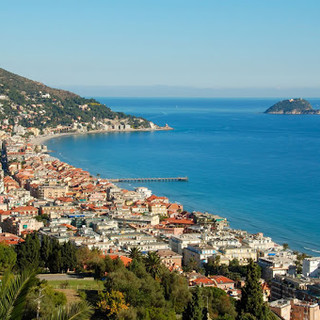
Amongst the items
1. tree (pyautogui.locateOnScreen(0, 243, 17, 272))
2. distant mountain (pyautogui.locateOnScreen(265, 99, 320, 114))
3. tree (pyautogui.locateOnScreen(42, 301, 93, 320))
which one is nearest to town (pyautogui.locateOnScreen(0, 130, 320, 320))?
tree (pyautogui.locateOnScreen(0, 243, 17, 272))

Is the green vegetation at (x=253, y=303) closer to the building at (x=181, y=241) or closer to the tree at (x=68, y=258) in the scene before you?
the tree at (x=68, y=258)

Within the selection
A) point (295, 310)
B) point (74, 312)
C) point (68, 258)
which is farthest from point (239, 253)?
point (74, 312)

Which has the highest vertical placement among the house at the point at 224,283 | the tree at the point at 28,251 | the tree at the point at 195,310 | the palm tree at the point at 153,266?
the tree at the point at 195,310

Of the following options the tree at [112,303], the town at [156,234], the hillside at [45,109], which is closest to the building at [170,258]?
the town at [156,234]

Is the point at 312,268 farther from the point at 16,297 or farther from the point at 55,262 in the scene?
the point at 16,297

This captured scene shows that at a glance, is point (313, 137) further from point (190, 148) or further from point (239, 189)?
point (239, 189)

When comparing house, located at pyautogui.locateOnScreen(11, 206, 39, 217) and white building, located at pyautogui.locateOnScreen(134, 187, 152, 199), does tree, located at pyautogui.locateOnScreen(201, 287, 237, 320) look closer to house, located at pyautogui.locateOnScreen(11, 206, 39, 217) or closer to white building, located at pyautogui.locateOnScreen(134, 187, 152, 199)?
house, located at pyautogui.locateOnScreen(11, 206, 39, 217)

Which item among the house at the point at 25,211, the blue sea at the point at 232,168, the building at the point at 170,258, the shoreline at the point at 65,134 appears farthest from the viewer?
the shoreline at the point at 65,134
